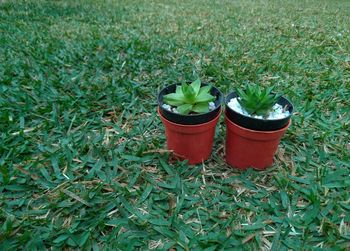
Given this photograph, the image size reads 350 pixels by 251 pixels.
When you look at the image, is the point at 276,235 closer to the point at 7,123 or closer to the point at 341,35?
the point at 7,123

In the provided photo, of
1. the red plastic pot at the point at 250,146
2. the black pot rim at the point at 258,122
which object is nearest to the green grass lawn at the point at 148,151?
the red plastic pot at the point at 250,146

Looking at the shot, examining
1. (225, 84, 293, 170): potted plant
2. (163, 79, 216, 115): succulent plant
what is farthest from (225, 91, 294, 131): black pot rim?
(163, 79, 216, 115): succulent plant

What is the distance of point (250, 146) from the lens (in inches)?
46.8

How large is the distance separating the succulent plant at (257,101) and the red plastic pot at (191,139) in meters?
0.12

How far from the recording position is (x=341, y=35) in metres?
2.89

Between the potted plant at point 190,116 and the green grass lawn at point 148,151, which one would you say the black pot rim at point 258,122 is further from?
the green grass lawn at point 148,151

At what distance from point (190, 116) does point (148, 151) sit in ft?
1.05

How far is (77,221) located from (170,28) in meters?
2.38

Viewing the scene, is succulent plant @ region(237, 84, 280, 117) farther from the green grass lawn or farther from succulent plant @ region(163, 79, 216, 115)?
the green grass lawn

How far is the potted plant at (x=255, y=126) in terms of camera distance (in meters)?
1.12

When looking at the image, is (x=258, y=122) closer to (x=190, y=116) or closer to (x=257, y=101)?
(x=257, y=101)

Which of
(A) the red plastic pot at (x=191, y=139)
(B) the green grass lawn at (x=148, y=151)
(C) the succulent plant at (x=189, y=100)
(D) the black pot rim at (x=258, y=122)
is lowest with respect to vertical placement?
(B) the green grass lawn at (x=148, y=151)

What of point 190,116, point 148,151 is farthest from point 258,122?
point 148,151

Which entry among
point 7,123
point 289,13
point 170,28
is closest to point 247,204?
point 7,123
